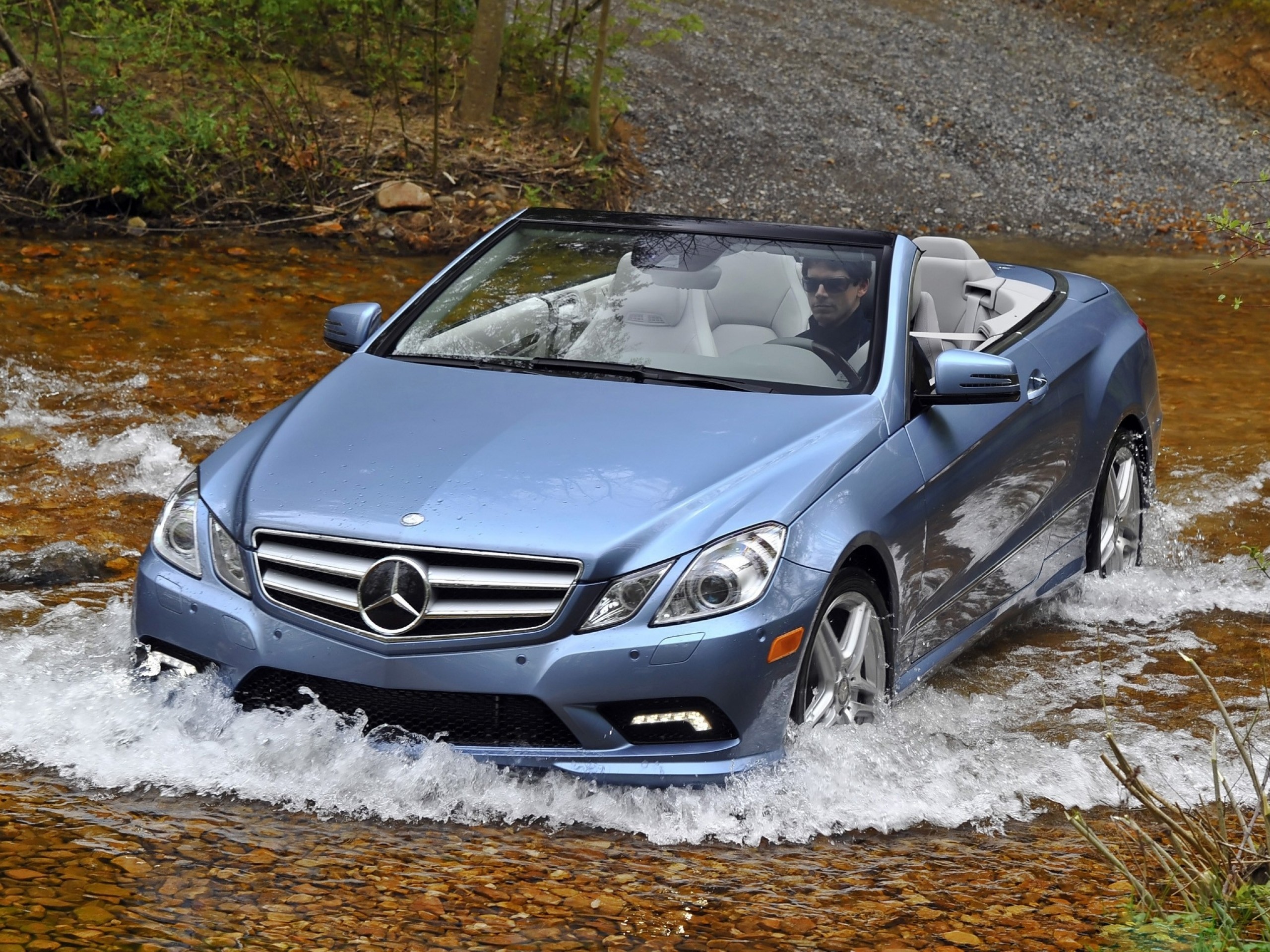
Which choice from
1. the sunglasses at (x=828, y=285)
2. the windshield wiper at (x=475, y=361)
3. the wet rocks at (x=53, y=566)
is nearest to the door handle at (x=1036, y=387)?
the sunglasses at (x=828, y=285)

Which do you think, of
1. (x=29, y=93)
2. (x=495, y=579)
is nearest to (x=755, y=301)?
(x=495, y=579)

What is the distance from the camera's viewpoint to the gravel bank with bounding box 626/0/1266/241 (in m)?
18.0

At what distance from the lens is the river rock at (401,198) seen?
14.5m

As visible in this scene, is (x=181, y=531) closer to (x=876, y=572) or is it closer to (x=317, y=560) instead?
(x=317, y=560)

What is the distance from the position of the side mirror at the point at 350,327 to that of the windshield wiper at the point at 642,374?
796 mm

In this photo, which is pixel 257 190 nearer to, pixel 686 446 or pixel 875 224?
pixel 875 224

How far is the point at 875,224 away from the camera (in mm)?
17422

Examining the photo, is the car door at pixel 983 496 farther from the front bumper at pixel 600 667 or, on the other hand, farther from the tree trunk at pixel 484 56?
the tree trunk at pixel 484 56

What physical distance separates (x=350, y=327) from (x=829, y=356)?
5.81 feet

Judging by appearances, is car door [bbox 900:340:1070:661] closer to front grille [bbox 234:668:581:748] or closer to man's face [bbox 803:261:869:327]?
man's face [bbox 803:261:869:327]

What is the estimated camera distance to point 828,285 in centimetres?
548

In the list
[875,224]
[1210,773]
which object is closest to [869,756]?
[1210,773]

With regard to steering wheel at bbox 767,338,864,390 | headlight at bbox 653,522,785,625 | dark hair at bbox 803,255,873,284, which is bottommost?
headlight at bbox 653,522,785,625

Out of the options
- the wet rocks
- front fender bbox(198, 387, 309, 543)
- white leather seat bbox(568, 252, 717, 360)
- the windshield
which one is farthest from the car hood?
the wet rocks
